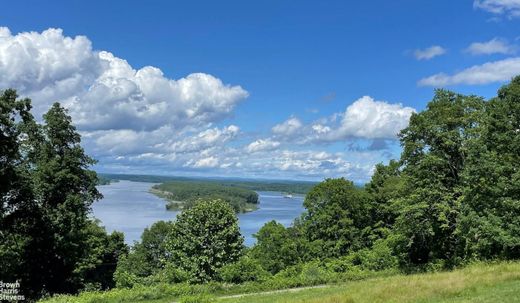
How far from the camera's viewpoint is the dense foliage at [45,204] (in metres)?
29.7

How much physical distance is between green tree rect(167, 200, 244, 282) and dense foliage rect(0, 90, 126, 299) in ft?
33.4

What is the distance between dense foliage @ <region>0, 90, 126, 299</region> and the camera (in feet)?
97.5

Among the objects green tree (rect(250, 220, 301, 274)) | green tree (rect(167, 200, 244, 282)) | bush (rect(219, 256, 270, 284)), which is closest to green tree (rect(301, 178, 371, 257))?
green tree (rect(250, 220, 301, 274))

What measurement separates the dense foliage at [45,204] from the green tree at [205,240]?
10171mm

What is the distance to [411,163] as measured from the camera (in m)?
32.0

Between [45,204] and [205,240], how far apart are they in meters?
14.9

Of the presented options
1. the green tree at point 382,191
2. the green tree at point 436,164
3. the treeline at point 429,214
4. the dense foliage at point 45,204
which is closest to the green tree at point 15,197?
the dense foliage at point 45,204

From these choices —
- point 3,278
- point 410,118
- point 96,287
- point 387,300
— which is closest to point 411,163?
point 410,118

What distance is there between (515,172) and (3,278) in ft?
105

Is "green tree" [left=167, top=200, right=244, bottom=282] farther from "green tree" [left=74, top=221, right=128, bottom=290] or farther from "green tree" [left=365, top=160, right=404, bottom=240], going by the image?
"green tree" [left=365, top=160, right=404, bottom=240]

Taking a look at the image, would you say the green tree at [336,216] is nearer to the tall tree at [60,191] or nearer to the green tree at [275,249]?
the green tree at [275,249]

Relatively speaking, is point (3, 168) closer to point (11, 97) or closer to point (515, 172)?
point (11, 97)

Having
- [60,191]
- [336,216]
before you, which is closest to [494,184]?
[336,216]

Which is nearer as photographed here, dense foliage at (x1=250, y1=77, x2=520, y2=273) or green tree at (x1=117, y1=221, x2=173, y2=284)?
dense foliage at (x1=250, y1=77, x2=520, y2=273)
